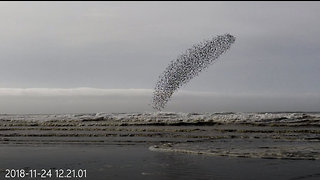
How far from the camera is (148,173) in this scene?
1298cm

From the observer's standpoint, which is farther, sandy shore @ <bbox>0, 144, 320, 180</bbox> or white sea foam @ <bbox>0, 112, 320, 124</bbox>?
white sea foam @ <bbox>0, 112, 320, 124</bbox>

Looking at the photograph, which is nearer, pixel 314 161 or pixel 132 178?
pixel 132 178

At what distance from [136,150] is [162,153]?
189 centimetres

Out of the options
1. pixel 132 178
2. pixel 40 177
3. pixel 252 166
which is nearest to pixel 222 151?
→ pixel 252 166

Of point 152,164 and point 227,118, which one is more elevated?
point 227,118

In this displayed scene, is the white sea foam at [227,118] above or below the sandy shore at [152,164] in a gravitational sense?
above

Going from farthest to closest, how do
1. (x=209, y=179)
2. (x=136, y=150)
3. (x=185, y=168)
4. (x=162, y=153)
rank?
(x=136, y=150) → (x=162, y=153) → (x=185, y=168) → (x=209, y=179)

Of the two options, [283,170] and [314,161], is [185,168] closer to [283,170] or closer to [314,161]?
[283,170]

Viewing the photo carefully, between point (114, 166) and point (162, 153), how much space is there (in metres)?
3.74

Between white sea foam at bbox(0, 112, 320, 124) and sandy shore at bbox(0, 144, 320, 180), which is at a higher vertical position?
white sea foam at bbox(0, 112, 320, 124)

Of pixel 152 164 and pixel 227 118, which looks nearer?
pixel 152 164

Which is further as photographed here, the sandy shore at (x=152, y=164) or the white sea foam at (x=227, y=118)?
the white sea foam at (x=227, y=118)

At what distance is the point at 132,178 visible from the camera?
12211 mm

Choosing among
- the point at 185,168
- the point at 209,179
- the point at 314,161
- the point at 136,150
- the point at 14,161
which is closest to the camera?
the point at 209,179
